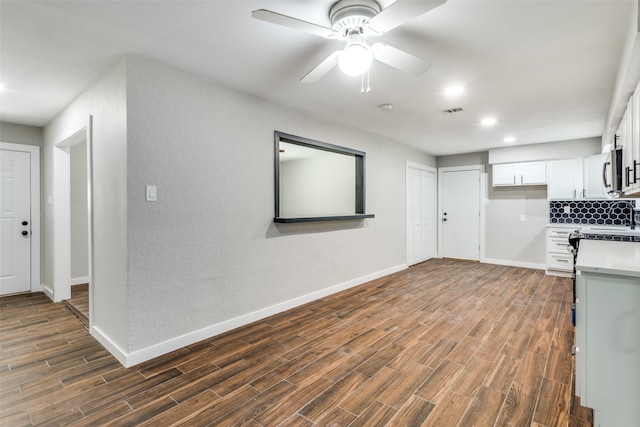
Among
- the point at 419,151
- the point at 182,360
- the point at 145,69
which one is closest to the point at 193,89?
the point at 145,69

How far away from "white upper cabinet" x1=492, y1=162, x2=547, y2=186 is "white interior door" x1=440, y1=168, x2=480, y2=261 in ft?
1.62

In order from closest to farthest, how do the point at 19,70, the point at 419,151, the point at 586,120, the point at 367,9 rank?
the point at 367,9 < the point at 19,70 < the point at 586,120 < the point at 419,151

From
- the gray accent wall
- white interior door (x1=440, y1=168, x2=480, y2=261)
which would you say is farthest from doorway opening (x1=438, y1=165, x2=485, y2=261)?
the gray accent wall

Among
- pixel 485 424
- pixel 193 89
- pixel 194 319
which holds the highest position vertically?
pixel 193 89

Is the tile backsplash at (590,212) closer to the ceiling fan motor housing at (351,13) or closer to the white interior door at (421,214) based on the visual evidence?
the white interior door at (421,214)

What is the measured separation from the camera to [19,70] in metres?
2.62

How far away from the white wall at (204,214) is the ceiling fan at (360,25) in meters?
1.43

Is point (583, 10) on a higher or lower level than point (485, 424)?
higher

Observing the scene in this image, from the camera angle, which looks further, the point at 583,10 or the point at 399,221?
the point at 399,221

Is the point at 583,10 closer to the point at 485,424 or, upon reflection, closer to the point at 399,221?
the point at 485,424

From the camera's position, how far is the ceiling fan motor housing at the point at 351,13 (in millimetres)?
1734

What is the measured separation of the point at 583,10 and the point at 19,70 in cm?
417

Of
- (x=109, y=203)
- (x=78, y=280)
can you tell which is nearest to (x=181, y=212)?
(x=109, y=203)

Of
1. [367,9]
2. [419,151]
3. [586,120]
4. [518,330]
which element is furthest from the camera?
[419,151]
